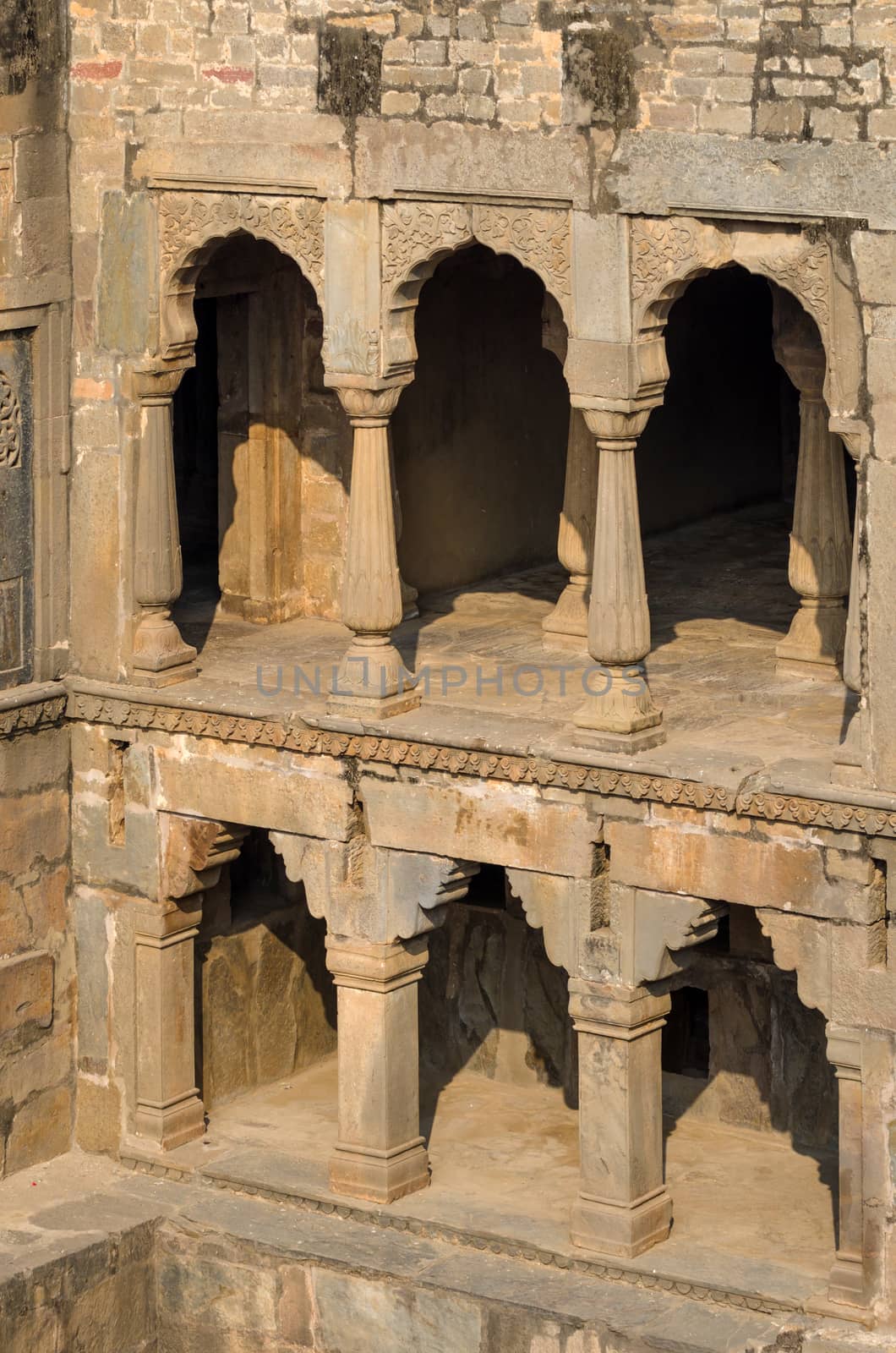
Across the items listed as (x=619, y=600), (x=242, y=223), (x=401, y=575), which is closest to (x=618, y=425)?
(x=619, y=600)

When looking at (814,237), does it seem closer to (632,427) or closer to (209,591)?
(632,427)

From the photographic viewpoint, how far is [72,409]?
1708 centimetres

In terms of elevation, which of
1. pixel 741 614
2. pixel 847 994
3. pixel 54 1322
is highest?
pixel 741 614

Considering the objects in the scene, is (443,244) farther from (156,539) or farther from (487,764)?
(487,764)

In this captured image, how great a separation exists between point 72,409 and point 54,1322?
14.5 feet

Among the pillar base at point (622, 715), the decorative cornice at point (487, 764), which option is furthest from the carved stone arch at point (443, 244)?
the decorative cornice at point (487, 764)

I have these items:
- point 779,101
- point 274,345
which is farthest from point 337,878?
point 779,101

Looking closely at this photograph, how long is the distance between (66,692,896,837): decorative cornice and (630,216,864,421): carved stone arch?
1730 millimetres

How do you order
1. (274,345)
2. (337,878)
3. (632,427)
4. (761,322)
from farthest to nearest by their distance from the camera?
(761,322), (274,345), (337,878), (632,427)

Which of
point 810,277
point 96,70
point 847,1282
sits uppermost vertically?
point 96,70

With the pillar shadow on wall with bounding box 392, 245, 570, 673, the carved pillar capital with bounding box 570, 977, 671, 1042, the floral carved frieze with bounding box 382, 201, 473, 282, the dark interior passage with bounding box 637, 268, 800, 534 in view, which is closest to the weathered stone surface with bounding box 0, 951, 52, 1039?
the pillar shadow on wall with bounding box 392, 245, 570, 673

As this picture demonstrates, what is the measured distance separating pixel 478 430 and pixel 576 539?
4.89 feet

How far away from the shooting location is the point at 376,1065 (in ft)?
54.9

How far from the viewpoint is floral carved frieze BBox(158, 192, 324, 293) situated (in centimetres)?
1616
